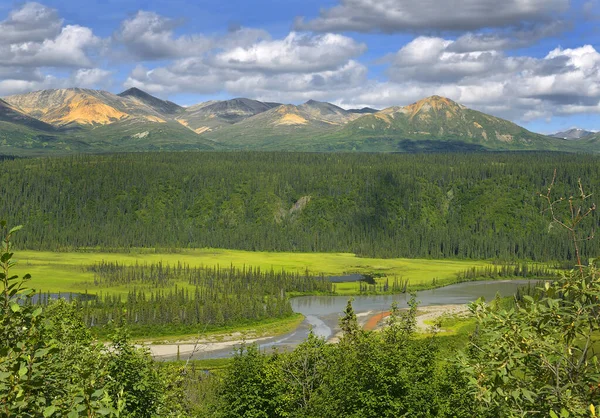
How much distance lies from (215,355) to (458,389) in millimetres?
88926

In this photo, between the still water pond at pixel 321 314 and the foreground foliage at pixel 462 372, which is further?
the still water pond at pixel 321 314

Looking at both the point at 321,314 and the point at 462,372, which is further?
the point at 321,314

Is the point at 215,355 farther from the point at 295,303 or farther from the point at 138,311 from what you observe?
the point at 295,303

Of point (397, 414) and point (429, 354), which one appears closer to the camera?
point (397, 414)

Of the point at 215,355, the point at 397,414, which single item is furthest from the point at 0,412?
the point at 215,355

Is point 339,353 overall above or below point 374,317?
above

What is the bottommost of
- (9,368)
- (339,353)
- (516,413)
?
(339,353)

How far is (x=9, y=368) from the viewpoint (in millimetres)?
11898

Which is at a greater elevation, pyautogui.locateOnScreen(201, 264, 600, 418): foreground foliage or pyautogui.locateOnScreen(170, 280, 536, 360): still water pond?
pyautogui.locateOnScreen(201, 264, 600, 418): foreground foliage

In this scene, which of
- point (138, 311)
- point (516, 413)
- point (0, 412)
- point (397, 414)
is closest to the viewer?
point (0, 412)

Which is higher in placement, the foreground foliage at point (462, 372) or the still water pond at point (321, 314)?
the foreground foliage at point (462, 372)

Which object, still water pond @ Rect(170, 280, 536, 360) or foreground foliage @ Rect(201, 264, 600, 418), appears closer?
foreground foliage @ Rect(201, 264, 600, 418)

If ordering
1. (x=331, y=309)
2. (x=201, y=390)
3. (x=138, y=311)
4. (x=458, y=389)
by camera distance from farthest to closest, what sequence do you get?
(x=331, y=309) → (x=138, y=311) → (x=201, y=390) → (x=458, y=389)

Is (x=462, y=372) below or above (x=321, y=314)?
above
